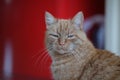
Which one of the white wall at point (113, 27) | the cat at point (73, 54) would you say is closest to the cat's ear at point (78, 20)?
the cat at point (73, 54)

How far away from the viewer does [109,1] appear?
1654 millimetres

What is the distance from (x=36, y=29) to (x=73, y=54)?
320mm

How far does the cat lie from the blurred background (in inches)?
3.0

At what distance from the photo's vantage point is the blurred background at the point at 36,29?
134cm

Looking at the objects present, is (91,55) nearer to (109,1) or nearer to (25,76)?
(25,76)

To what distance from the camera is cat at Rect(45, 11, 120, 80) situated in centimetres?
111

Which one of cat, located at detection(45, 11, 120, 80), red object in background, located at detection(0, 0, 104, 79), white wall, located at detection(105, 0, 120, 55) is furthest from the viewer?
white wall, located at detection(105, 0, 120, 55)

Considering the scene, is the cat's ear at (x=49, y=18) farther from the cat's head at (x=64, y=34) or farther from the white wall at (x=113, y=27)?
the white wall at (x=113, y=27)

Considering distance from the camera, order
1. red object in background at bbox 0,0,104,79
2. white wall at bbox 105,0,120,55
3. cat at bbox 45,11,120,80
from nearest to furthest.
A: cat at bbox 45,11,120,80 < red object in background at bbox 0,0,104,79 < white wall at bbox 105,0,120,55

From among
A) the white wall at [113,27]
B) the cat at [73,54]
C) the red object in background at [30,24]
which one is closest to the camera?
the cat at [73,54]

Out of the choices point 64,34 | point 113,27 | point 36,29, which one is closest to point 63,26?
point 64,34

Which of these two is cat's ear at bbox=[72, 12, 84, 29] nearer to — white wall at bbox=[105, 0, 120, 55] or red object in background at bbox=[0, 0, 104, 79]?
red object in background at bbox=[0, 0, 104, 79]

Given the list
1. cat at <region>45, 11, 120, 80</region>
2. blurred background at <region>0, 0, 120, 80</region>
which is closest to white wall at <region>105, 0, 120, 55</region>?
blurred background at <region>0, 0, 120, 80</region>

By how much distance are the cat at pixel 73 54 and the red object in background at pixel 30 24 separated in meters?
0.10
